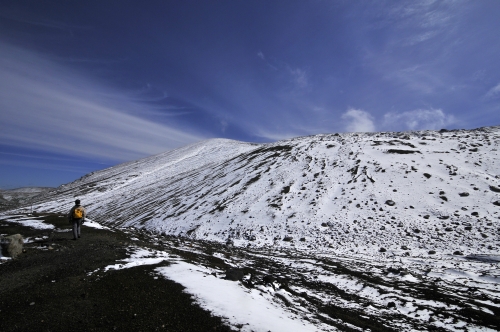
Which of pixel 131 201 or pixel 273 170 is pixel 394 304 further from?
pixel 131 201

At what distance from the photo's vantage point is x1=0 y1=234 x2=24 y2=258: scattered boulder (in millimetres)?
10969

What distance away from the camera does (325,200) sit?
2698cm

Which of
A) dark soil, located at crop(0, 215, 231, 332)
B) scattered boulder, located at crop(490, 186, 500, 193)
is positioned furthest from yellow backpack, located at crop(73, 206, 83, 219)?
scattered boulder, located at crop(490, 186, 500, 193)

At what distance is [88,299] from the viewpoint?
7320 millimetres

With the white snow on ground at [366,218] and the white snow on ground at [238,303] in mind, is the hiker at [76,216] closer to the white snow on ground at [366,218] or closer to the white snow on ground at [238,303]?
the white snow on ground at [366,218]

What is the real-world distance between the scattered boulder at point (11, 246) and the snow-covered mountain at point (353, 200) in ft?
49.6

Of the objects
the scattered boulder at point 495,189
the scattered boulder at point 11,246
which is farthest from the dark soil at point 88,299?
the scattered boulder at point 495,189

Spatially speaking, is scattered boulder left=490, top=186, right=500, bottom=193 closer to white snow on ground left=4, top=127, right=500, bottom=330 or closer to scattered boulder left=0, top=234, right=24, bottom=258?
white snow on ground left=4, top=127, right=500, bottom=330

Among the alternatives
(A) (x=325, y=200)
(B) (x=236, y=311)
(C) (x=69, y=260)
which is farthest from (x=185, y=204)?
(B) (x=236, y=311)

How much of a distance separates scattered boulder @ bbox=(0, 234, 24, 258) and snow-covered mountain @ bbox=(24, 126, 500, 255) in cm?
1511

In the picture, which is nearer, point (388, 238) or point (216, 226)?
point (388, 238)

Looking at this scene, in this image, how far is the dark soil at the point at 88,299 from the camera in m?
6.06

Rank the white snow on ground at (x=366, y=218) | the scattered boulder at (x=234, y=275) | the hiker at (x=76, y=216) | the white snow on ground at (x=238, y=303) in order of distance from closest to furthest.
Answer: the white snow on ground at (x=238, y=303) < the scattered boulder at (x=234, y=275) < the white snow on ground at (x=366, y=218) < the hiker at (x=76, y=216)

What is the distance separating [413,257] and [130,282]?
16.6m
